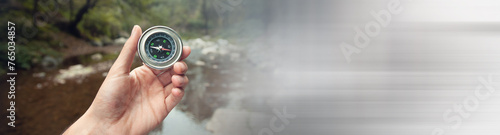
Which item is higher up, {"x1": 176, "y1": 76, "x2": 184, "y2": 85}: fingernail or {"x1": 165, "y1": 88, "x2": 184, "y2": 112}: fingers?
{"x1": 176, "y1": 76, "x2": 184, "y2": 85}: fingernail

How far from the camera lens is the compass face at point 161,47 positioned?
3.67 feet

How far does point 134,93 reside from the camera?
3.87 ft

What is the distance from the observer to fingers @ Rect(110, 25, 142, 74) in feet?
3.42

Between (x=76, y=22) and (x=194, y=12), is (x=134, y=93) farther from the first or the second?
(x=194, y=12)

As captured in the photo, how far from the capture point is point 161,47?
1.13 meters

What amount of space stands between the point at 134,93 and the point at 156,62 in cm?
15

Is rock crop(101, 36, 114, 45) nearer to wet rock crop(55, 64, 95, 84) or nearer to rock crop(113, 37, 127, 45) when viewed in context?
rock crop(113, 37, 127, 45)

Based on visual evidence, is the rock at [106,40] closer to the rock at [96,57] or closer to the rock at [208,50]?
the rock at [96,57]

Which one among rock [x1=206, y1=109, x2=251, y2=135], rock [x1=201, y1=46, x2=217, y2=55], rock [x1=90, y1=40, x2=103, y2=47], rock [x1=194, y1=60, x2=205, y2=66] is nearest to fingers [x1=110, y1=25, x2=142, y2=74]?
rock [x1=206, y1=109, x2=251, y2=135]

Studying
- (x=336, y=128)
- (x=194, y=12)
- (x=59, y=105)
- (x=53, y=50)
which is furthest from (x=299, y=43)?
(x=194, y=12)

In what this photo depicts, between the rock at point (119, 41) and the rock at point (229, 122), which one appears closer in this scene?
the rock at point (229, 122)

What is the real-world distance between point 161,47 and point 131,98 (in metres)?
0.21

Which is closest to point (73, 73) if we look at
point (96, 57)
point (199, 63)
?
point (96, 57)

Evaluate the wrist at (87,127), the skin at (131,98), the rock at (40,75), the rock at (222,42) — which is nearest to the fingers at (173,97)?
the skin at (131,98)
